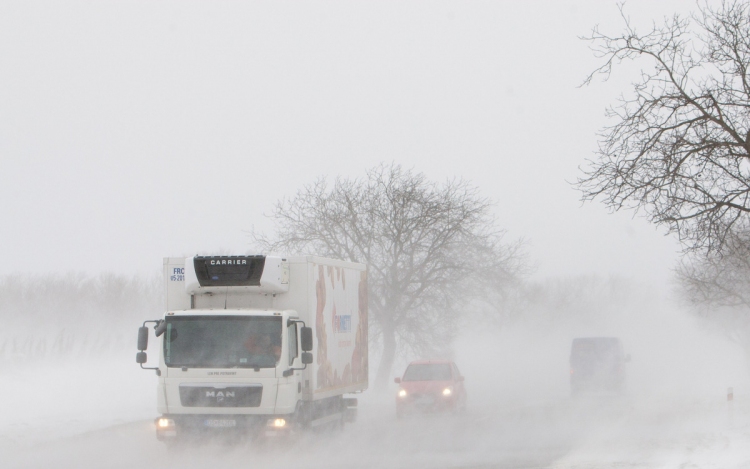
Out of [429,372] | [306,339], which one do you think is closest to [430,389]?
[429,372]

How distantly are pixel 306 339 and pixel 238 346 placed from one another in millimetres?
1142

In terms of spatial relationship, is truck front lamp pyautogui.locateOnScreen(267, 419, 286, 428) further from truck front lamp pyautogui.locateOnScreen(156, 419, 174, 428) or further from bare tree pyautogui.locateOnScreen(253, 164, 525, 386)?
bare tree pyautogui.locateOnScreen(253, 164, 525, 386)

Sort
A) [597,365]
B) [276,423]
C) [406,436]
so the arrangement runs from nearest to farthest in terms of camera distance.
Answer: [276,423] → [406,436] → [597,365]

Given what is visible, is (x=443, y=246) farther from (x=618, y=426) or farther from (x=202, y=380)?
(x=202, y=380)

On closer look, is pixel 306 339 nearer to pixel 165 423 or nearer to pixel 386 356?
pixel 165 423

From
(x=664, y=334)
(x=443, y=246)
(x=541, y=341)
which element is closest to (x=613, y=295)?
(x=664, y=334)

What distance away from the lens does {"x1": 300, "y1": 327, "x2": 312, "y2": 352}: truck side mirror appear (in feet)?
47.2

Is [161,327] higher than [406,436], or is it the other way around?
[161,327]

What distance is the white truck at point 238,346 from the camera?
1423cm

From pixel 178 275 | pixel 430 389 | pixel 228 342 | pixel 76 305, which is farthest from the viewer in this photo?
pixel 76 305

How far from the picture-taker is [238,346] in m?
14.4

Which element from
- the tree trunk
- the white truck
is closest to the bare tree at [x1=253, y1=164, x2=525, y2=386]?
the tree trunk

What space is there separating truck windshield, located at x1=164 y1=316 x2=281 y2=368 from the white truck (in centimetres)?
2

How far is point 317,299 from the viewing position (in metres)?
15.5
